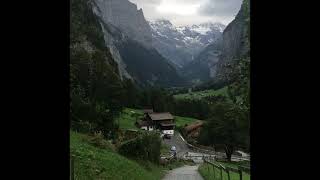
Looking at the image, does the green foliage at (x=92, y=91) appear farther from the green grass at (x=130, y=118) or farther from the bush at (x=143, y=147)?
the green grass at (x=130, y=118)

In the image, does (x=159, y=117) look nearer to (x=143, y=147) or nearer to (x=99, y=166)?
(x=143, y=147)

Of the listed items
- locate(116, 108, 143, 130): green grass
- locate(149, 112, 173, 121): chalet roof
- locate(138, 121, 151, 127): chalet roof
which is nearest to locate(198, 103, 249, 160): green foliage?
locate(116, 108, 143, 130): green grass

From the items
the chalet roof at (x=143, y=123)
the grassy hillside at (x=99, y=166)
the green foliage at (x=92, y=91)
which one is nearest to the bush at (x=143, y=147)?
the grassy hillside at (x=99, y=166)

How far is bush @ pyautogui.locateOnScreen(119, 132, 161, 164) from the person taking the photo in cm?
2681

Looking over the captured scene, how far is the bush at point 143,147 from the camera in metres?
26.8

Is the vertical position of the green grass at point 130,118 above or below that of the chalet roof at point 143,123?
above

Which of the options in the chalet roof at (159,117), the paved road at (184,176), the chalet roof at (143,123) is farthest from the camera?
the chalet roof at (159,117)

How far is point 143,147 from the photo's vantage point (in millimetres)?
27922

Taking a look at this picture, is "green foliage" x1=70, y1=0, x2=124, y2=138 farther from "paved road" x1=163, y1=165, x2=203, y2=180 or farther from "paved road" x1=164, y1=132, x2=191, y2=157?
"paved road" x1=164, y1=132, x2=191, y2=157
